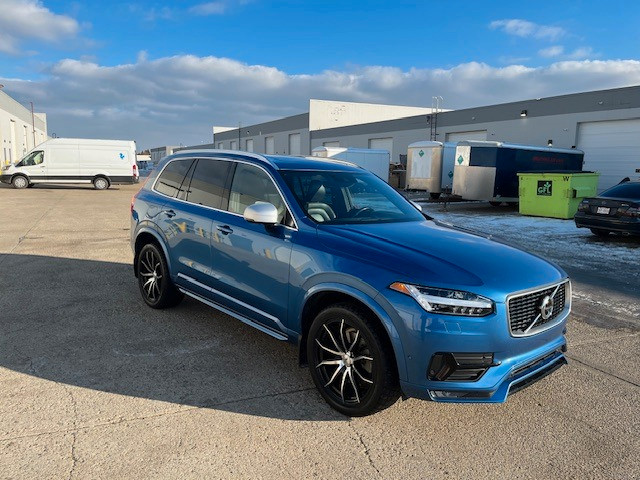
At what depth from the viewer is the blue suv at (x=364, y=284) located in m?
2.85

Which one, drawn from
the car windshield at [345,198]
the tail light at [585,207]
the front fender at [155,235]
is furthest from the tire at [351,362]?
the tail light at [585,207]

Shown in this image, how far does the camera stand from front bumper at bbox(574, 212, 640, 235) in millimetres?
10375

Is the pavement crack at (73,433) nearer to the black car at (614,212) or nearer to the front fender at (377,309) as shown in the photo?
the front fender at (377,309)

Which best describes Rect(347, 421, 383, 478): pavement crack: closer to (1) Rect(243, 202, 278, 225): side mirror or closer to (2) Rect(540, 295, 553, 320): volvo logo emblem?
(2) Rect(540, 295, 553, 320): volvo logo emblem

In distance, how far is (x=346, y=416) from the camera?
3277 mm

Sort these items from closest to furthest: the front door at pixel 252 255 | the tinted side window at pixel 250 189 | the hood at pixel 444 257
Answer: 1. the hood at pixel 444 257
2. the front door at pixel 252 255
3. the tinted side window at pixel 250 189

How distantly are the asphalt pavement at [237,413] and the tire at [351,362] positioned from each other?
0.15m

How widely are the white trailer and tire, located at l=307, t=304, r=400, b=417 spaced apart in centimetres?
2469

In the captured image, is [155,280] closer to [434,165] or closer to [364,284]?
[364,284]

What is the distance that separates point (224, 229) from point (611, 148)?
24341mm

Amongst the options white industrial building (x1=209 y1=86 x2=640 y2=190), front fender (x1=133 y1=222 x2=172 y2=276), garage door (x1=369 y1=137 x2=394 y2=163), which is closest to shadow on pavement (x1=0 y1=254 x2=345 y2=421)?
Answer: front fender (x1=133 y1=222 x2=172 y2=276)

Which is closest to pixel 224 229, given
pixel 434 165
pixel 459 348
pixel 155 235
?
pixel 155 235

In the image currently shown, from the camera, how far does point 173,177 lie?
537cm

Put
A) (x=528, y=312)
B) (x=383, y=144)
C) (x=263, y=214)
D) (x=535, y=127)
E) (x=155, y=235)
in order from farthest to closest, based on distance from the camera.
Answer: (x=383, y=144) → (x=535, y=127) → (x=155, y=235) → (x=263, y=214) → (x=528, y=312)
